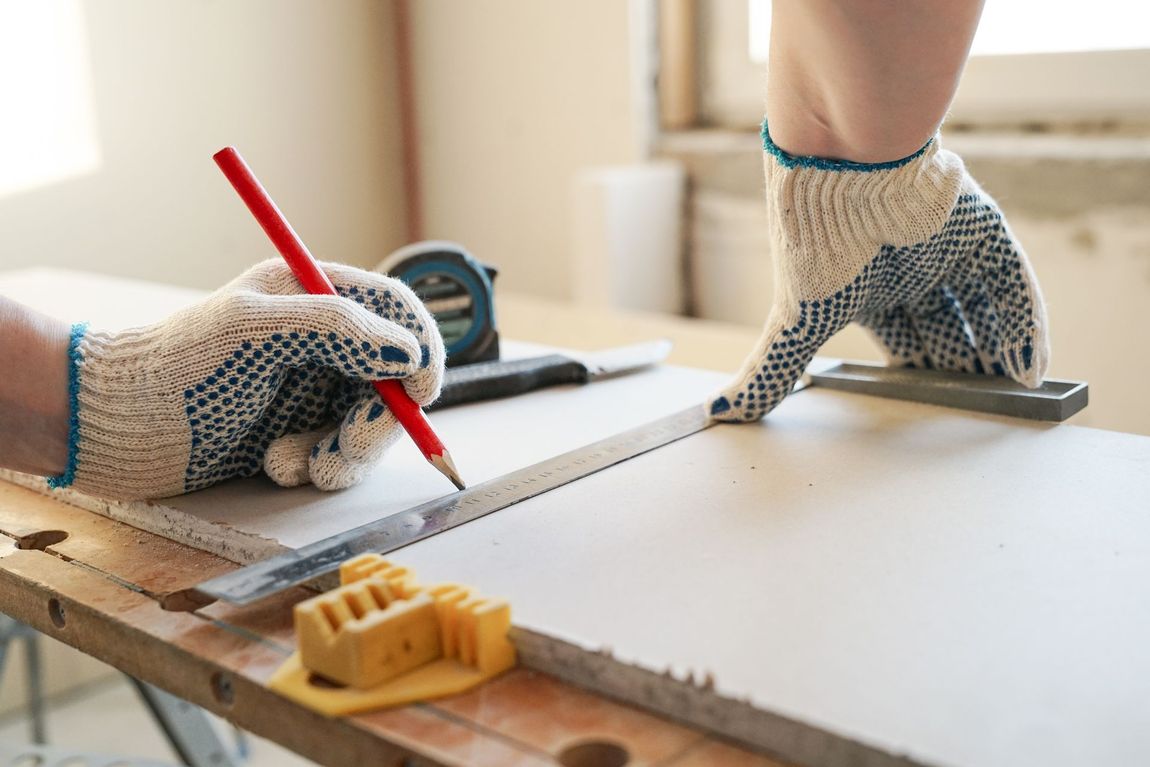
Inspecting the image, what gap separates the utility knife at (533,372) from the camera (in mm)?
980

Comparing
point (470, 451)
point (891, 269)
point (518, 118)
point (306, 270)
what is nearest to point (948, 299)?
point (891, 269)

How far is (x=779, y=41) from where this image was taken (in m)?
0.76

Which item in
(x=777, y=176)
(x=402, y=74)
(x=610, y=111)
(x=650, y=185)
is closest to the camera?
(x=777, y=176)

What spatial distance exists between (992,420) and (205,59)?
1.76 m

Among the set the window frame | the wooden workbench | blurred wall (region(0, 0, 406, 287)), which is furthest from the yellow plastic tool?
blurred wall (region(0, 0, 406, 287))

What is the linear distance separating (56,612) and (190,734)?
81cm

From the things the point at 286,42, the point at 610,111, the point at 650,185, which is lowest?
the point at 650,185

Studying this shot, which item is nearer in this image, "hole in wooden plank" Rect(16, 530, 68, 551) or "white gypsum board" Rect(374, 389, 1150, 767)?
"white gypsum board" Rect(374, 389, 1150, 767)

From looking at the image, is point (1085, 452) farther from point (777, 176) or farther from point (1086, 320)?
point (1086, 320)

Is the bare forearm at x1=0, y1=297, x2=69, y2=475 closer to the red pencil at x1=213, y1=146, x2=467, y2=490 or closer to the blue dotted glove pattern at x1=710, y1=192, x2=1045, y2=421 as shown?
the red pencil at x1=213, y1=146, x2=467, y2=490

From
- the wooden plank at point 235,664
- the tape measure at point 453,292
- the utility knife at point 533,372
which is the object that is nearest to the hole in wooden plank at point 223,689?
the wooden plank at point 235,664

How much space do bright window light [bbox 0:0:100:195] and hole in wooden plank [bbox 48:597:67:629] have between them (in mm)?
1538

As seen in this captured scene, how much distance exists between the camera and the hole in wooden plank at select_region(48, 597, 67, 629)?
65cm

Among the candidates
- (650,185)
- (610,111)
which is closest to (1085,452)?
(650,185)
